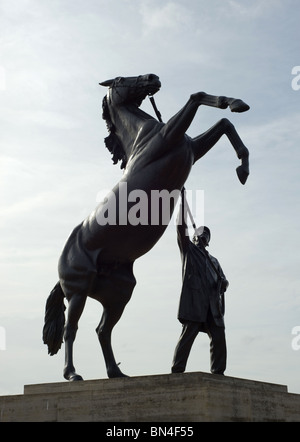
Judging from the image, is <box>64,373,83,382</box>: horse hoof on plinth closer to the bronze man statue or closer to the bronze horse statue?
the bronze horse statue

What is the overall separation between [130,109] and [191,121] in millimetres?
1511

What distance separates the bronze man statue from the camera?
10.8 meters

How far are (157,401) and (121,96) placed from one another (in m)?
4.97

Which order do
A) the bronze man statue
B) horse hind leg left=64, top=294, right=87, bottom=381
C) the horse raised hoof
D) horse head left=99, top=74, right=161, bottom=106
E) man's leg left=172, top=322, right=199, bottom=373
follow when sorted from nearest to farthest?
the horse raised hoof
man's leg left=172, top=322, right=199, bottom=373
the bronze man statue
horse hind leg left=64, top=294, right=87, bottom=381
horse head left=99, top=74, right=161, bottom=106

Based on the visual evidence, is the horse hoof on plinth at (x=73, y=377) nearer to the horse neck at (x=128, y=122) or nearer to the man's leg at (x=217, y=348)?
the man's leg at (x=217, y=348)

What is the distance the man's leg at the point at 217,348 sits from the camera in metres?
10.9

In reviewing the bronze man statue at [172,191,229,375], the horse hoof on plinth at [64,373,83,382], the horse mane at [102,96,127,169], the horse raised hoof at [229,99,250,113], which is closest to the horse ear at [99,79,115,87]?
the horse mane at [102,96,127,169]

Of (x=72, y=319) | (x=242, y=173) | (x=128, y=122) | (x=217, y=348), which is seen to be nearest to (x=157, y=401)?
(x=217, y=348)

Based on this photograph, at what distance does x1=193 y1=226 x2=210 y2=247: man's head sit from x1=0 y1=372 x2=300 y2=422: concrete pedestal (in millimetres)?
2538

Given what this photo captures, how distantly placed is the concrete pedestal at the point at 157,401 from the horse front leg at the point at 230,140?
301cm
